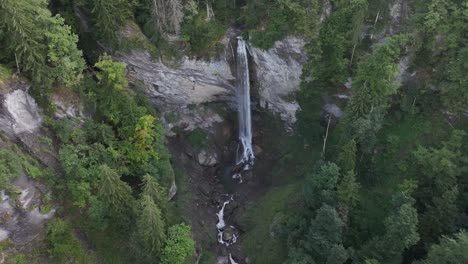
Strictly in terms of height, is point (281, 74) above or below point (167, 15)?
below

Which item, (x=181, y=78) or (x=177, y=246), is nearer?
(x=177, y=246)

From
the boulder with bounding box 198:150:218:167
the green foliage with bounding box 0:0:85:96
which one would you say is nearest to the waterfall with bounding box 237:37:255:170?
the boulder with bounding box 198:150:218:167

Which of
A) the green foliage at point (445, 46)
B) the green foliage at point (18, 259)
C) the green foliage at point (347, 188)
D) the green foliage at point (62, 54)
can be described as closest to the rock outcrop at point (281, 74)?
the green foliage at point (445, 46)

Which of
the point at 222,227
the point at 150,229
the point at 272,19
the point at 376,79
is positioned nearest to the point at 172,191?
the point at 222,227

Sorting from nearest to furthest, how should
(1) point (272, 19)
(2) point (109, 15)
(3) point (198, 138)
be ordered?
(2) point (109, 15) → (1) point (272, 19) → (3) point (198, 138)

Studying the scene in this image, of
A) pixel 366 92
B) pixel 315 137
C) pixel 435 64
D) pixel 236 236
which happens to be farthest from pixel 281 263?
Result: pixel 435 64

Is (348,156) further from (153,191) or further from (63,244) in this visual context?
(63,244)

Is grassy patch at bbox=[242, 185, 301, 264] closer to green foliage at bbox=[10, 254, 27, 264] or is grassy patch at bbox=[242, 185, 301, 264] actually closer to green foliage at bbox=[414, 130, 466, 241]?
green foliage at bbox=[414, 130, 466, 241]
